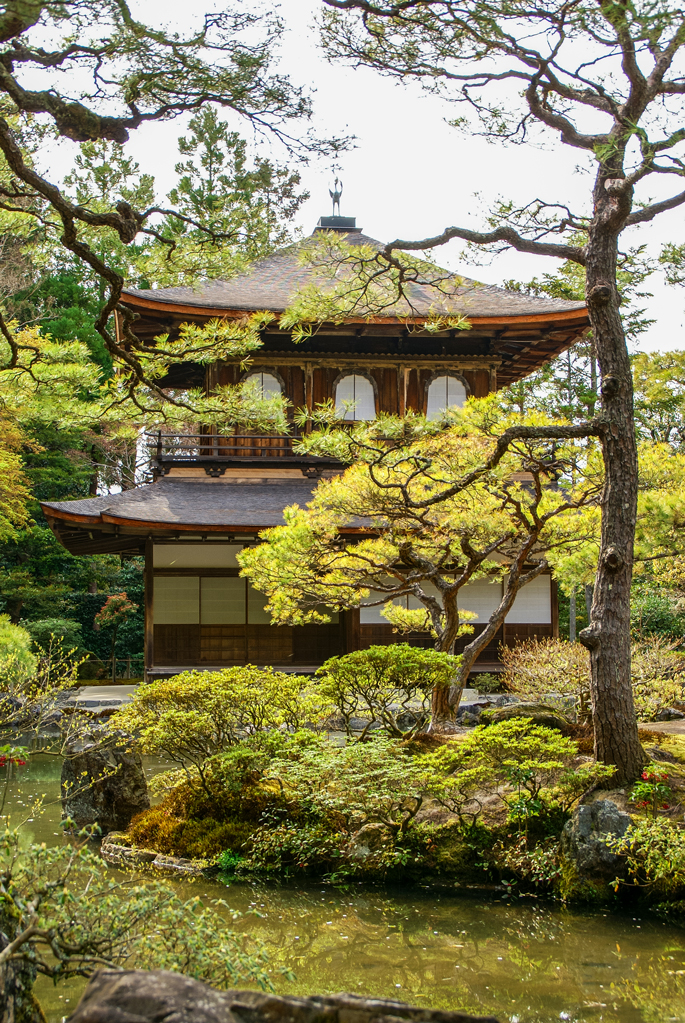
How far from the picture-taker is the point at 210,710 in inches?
269

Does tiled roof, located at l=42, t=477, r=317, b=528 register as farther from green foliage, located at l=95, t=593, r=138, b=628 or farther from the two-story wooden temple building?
green foliage, located at l=95, t=593, r=138, b=628

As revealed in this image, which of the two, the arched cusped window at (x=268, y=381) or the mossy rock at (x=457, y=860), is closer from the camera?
the mossy rock at (x=457, y=860)

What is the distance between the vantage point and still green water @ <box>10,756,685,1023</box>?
418 centimetres

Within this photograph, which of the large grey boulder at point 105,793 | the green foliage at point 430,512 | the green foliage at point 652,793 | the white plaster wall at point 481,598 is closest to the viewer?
the green foliage at point 652,793

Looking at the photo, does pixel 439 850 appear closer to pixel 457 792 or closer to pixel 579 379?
pixel 457 792

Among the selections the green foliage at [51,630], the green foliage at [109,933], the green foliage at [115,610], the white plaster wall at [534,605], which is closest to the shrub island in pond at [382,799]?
the green foliage at [109,933]

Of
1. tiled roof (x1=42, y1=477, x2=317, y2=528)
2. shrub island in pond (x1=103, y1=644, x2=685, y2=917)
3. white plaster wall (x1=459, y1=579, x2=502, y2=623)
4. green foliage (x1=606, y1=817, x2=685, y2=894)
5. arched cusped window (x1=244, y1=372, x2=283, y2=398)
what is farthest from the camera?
arched cusped window (x1=244, y1=372, x2=283, y2=398)

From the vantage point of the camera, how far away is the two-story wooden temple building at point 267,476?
49.4ft

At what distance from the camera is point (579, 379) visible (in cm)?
2673

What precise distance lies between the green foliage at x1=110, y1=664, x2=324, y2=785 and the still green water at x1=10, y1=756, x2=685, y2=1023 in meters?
1.24

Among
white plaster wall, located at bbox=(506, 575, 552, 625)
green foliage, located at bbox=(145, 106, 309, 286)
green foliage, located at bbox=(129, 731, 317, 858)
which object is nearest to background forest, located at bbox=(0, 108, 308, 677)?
green foliage, located at bbox=(145, 106, 309, 286)

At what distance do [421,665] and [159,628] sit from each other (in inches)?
349

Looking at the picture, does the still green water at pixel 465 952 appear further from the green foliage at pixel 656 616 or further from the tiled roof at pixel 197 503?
the green foliage at pixel 656 616

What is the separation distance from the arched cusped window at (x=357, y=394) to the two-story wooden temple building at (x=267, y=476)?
20mm
